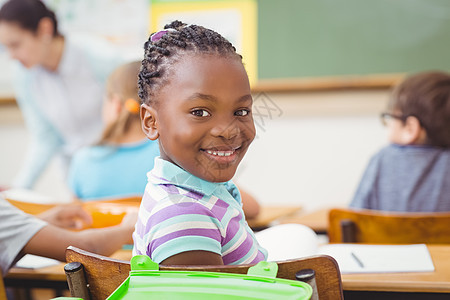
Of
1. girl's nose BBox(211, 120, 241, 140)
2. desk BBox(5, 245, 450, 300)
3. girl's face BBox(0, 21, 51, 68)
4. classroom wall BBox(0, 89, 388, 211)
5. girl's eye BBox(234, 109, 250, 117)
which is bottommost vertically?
classroom wall BBox(0, 89, 388, 211)

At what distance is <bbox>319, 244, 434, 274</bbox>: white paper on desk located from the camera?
116 centimetres

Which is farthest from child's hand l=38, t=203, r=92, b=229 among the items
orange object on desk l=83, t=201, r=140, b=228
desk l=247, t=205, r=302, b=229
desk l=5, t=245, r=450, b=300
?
desk l=5, t=245, r=450, b=300

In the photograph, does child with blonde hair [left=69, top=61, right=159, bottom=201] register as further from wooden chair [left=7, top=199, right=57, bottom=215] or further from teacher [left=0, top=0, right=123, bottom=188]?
teacher [left=0, top=0, right=123, bottom=188]

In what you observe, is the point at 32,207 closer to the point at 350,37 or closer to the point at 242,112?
the point at 242,112

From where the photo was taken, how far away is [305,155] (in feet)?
12.4

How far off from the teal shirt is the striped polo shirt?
1.19 metres

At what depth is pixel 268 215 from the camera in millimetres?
2104

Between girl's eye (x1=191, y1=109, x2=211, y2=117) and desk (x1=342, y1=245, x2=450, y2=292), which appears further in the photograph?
desk (x1=342, y1=245, x2=450, y2=292)

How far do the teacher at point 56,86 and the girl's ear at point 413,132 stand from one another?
1.49 metres

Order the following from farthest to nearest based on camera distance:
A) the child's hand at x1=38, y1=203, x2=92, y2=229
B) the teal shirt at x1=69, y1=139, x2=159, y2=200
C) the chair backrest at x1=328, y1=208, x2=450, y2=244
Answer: the teal shirt at x1=69, y1=139, x2=159, y2=200 < the chair backrest at x1=328, y1=208, x2=450, y2=244 < the child's hand at x1=38, y1=203, x2=92, y2=229

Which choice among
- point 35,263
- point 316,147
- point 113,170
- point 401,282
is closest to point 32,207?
point 35,263

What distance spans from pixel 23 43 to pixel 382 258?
7.27 ft

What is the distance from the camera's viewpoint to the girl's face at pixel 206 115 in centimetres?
84

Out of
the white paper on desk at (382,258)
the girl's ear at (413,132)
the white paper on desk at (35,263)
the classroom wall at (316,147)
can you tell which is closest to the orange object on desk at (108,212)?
the white paper on desk at (35,263)
